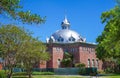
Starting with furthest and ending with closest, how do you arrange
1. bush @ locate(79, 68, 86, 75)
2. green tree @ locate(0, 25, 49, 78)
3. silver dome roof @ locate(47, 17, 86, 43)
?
1. silver dome roof @ locate(47, 17, 86, 43)
2. bush @ locate(79, 68, 86, 75)
3. green tree @ locate(0, 25, 49, 78)

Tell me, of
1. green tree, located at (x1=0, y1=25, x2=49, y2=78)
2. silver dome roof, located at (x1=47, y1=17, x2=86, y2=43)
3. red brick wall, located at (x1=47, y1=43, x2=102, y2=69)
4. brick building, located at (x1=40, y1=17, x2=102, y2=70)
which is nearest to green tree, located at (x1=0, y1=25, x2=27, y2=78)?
green tree, located at (x1=0, y1=25, x2=49, y2=78)

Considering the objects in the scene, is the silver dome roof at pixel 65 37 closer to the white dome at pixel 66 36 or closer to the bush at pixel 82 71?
the white dome at pixel 66 36

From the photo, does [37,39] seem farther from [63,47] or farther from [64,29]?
[64,29]

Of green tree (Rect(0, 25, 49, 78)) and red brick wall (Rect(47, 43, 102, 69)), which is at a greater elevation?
red brick wall (Rect(47, 43, 102, 69))

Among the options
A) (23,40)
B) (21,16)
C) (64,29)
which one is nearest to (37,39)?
(23,40)

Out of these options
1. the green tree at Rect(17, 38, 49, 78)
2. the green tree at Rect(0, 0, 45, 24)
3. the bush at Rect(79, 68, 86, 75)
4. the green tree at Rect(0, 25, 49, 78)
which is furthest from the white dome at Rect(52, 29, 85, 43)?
the green tree at Rect(0, 0, 45, 24)

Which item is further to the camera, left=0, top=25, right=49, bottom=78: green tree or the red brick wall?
the red brick wall

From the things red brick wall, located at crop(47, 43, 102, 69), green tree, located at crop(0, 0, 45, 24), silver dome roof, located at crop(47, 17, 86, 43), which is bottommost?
green tree, located at crop(0, 0, 45, 24)

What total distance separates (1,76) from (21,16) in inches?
919

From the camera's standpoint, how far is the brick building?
319ft

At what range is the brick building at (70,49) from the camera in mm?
97375

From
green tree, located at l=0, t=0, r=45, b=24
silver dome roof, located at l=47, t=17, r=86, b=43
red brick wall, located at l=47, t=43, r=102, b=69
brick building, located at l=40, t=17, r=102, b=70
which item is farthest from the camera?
silver dome roof, located at l=47, t=17, r=86, b=43

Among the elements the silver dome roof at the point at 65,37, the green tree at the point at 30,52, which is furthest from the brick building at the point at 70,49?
the green tree at the point at 30,52

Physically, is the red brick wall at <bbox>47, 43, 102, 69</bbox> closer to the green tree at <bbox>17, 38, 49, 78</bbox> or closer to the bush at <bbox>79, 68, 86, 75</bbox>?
the bush at <bbox>79, 68, 86, 75</bbox>
